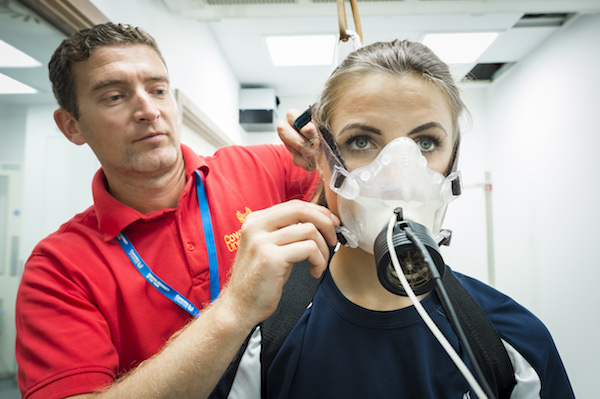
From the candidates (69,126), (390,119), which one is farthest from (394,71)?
(69,126)

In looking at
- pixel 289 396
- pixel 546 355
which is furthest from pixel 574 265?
pixel 289 396

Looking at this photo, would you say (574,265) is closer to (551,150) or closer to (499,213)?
(551,150)

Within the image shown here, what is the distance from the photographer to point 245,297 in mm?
692

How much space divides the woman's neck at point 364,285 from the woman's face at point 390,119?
19 cm

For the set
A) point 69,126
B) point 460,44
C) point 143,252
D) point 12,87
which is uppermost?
point 460,44

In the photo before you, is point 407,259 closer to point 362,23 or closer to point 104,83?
point 104,83

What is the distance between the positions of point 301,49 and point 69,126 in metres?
2.69

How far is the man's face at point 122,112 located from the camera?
43.6 inches

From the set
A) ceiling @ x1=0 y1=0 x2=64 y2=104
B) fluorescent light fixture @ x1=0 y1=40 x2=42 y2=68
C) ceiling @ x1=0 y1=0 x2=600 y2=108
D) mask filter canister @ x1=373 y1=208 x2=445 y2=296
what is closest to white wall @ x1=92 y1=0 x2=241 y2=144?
ceiling @ x1=0 y1=0 x2=600 y2=108

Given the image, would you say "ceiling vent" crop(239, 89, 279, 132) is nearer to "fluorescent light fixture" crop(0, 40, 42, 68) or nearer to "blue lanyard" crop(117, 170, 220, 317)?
"fluorescent light fixture" crop(0, 40, 42, 68)

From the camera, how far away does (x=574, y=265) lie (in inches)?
105

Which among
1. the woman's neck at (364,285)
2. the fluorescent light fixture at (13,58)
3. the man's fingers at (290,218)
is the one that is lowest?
the woman's neck at (364,285)

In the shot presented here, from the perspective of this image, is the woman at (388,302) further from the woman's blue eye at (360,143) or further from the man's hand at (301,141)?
the man's hand at (301,141)

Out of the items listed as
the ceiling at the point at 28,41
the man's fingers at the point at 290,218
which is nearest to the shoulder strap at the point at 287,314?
the man's fingers at the point at 290,218
